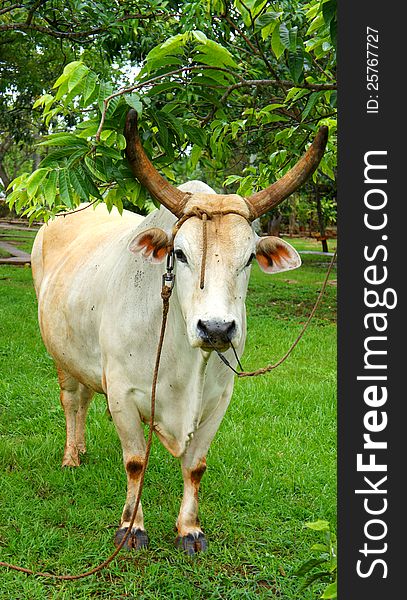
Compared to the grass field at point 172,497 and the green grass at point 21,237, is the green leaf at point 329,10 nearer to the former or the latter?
the grass field at point 172,497

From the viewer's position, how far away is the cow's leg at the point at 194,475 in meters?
3.77

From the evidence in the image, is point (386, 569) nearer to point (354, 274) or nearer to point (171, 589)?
point (354, 274)

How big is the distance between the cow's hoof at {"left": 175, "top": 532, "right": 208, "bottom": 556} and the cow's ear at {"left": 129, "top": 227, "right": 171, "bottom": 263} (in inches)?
61.7

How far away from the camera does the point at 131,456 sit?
150 inches

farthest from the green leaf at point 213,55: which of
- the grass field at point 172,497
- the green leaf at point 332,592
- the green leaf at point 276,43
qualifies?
the grass field at point 172,497

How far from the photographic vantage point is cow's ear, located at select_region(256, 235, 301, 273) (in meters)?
3.13

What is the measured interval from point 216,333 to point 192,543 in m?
1.59

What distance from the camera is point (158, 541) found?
3.86 metres

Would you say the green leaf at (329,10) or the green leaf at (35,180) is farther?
the green leaf at (35,180)

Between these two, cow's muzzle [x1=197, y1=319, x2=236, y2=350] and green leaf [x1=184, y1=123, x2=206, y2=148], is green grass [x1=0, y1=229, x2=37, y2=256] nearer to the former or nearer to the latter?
green leaf [x1=184, y1=123, x2=206, y2=148]

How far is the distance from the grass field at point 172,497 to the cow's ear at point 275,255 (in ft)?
5.16

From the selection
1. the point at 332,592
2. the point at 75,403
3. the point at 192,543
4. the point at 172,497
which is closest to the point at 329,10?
the point at 332,592

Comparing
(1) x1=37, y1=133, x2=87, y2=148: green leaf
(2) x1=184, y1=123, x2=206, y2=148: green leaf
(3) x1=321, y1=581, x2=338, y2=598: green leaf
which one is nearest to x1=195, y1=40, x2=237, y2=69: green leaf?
(2) x1=184, y1=123, x2=206, y2=148: green leaf

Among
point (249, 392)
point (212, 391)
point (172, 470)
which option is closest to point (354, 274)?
point (212, 391)
